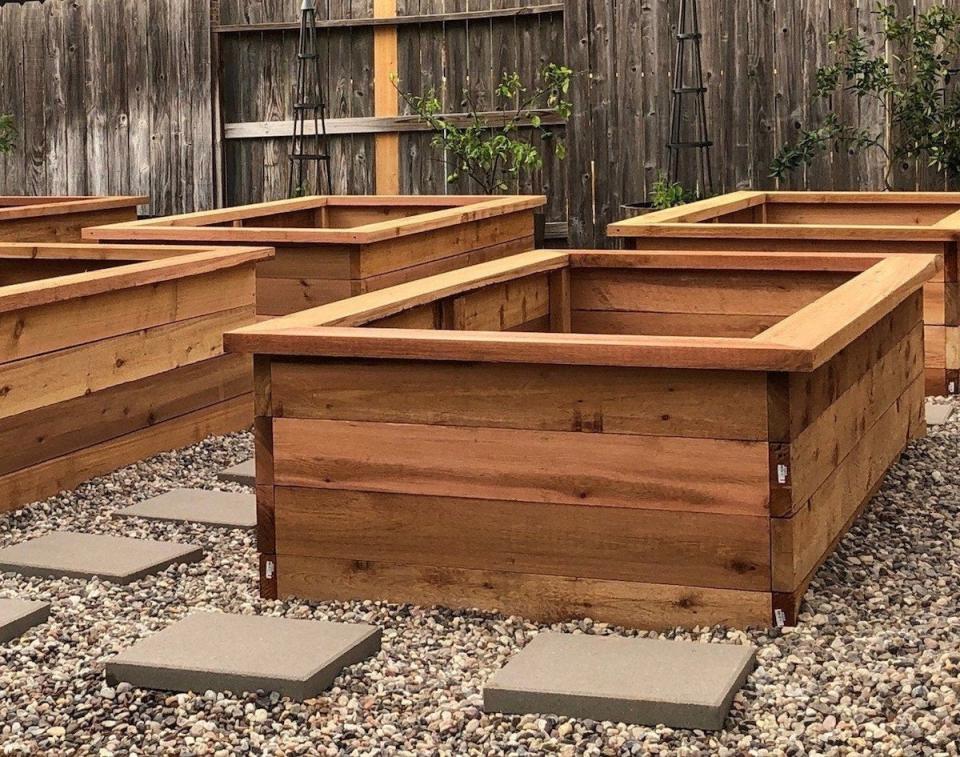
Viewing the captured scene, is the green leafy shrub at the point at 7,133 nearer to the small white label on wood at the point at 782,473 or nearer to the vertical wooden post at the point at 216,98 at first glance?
the vertical wooden post at the point at 216,98

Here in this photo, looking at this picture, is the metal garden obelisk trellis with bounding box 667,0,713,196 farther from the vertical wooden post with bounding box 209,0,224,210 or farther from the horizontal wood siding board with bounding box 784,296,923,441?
the horizontal wood siding board with bounding box 784,296,923,441

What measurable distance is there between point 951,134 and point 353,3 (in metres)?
4.27

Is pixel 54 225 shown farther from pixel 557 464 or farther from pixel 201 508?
pixel 557 464

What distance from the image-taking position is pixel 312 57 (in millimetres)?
10445

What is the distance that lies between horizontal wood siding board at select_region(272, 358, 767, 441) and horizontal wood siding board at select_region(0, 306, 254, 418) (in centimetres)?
137

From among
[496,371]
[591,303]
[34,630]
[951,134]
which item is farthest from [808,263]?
[951,134]

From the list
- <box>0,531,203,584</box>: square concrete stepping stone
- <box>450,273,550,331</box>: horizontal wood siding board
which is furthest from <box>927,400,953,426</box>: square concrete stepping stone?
<box>0,531,203,584</box>: square concrete stepping stone

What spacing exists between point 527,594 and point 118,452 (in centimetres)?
217

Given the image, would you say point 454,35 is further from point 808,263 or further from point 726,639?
point 726,639

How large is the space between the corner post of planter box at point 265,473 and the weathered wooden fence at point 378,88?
6.41 meters

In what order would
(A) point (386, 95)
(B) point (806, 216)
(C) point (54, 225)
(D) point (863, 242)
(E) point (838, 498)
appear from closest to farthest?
(E) point (838, 498), (D) point (863, 242), (B) point (806, 216), (C) point (54, 225), (A) point (386, 95)

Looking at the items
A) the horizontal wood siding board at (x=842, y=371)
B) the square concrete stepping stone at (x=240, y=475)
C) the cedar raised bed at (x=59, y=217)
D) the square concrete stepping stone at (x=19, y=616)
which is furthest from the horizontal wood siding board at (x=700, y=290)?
the cedar raised bed at (x=59, y=217)

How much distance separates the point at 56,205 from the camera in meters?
8.99

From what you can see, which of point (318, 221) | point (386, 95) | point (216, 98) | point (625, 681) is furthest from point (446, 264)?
point (625, 681)
